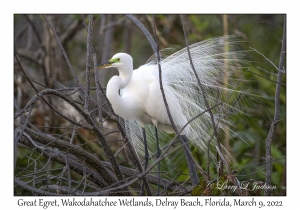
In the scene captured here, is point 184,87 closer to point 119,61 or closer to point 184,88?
point 184,88

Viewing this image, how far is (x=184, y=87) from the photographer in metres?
2.43

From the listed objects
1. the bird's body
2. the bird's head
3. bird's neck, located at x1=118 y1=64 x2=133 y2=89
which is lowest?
the bird's body

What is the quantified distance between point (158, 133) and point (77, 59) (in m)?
2.54

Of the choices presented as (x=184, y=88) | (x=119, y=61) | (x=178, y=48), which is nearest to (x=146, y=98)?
(x=184, y=88)

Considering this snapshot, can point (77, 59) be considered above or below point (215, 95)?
above

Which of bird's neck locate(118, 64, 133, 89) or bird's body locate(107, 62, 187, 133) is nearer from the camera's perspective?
bird's neck locate(118, 64, 133, 89)

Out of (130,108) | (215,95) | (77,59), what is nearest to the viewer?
(215,95)

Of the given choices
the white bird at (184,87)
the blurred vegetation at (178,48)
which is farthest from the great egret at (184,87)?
the blurred vegetation at (178,48)

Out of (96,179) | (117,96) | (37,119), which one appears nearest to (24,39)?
(37,119)

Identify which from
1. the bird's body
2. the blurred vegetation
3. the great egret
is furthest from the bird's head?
the blurred vegetation

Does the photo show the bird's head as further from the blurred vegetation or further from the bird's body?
the blurred vegetation

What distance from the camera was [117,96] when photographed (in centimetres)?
232

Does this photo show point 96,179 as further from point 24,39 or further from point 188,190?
point 24,39

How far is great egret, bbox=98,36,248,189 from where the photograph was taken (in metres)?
2.28
